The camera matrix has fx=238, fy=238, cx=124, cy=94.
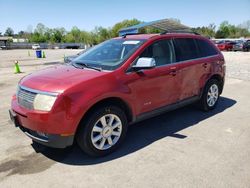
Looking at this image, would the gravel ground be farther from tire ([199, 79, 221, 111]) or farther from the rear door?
the rear door

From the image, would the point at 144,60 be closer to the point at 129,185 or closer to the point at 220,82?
the point at 129,185

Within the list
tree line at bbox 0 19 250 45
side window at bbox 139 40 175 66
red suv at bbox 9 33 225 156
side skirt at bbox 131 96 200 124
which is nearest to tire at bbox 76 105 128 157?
red suv at bbox 9 33 225 156

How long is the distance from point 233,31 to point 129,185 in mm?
113204

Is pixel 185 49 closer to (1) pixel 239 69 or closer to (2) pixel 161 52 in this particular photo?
(2) pixel 161 52

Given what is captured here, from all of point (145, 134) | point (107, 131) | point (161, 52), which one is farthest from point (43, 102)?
point (161, 52)

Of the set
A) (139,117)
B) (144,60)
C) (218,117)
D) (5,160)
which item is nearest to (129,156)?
(139,117)

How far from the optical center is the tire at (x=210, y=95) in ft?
17.7

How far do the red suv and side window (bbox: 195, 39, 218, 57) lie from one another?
6.7 inches

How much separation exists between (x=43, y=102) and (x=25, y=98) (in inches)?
16.7

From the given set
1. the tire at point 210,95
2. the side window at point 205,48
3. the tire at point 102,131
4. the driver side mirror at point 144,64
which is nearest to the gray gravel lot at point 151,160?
the tire at point 102,131

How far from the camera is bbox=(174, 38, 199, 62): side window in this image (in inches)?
184

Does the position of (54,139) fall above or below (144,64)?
below

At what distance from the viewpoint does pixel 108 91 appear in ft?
11.2

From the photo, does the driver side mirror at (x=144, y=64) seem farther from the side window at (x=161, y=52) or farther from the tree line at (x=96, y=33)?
the tree line at (x=96, y=33)
